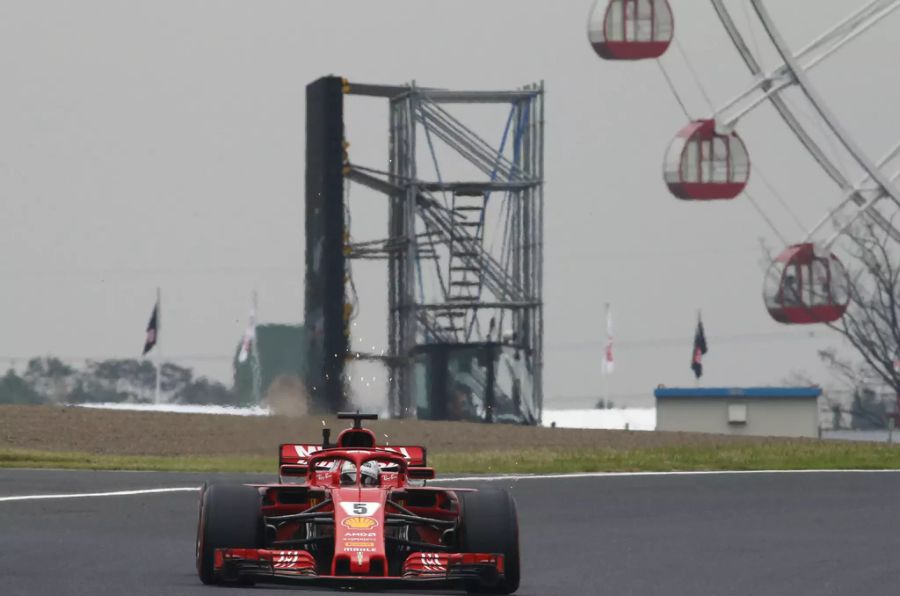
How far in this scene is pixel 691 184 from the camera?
4831cm

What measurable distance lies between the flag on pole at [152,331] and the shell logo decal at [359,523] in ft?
186

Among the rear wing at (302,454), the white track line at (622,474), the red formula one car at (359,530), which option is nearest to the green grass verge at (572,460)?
the white track line at (622,474)

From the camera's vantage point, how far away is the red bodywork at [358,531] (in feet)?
45.4

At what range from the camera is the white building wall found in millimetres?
63725

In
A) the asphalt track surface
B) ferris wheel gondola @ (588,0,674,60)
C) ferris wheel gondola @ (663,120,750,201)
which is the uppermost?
ferris wheel gondola @ (588,0,674,60)

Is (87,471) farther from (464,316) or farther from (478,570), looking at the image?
Answer: (464,316)

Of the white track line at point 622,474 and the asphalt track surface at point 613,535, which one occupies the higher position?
the white track line at point 622,474

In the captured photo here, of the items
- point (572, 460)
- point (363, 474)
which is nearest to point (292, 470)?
point (363, 474)

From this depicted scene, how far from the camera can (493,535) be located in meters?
14.6

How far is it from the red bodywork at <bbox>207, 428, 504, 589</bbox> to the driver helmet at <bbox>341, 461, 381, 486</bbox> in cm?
4

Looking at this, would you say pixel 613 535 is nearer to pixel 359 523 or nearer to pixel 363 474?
pixel 363 474

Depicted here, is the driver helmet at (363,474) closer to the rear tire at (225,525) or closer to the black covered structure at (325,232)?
the rear tire at (225,525)

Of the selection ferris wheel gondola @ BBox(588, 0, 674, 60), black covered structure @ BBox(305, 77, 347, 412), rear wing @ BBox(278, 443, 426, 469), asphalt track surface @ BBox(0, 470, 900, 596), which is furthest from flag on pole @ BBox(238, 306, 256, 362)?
rear wing @ BBox(278, 443, 426, 469)

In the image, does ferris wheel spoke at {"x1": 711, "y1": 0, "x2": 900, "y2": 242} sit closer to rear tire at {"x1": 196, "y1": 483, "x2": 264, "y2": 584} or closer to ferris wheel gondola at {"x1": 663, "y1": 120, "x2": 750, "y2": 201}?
ferris wheel gondola at {"x1": 663, "y1": 120, "x2": 750, "y2": 201}
